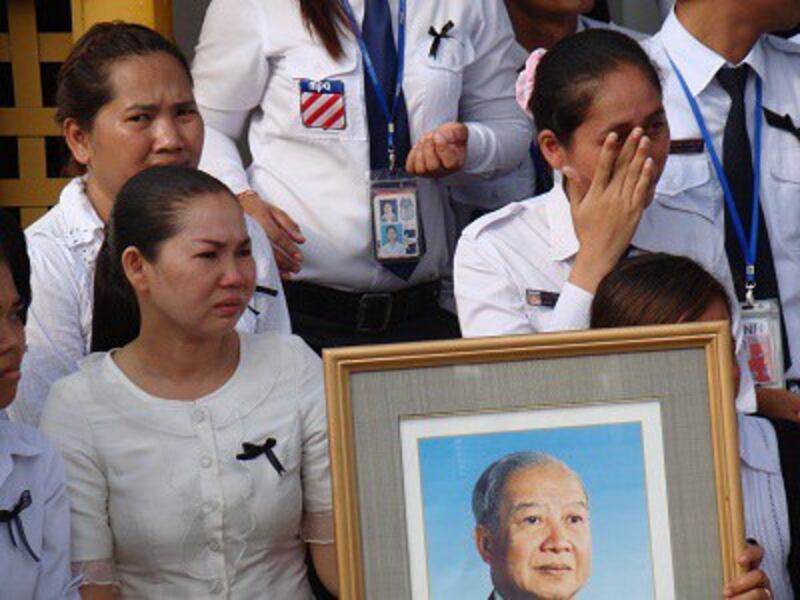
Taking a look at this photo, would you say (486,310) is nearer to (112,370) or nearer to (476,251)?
(476,251)

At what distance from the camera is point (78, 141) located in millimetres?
4301

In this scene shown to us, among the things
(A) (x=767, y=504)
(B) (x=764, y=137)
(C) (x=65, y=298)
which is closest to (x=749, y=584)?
(A) (x=767, y=504)

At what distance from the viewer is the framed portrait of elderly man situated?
3004mm

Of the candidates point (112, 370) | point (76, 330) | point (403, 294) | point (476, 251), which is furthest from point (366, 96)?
point (112, 370)

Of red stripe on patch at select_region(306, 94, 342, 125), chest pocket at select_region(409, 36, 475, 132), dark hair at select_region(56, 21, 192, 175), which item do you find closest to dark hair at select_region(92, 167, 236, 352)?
dark hair at select_region(56, 21, 192, 175)

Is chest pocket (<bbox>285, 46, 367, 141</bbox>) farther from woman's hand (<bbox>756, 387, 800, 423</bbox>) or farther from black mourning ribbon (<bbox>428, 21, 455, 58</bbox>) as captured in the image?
woman's hand (<bbox>756, 387, 800, 423</bbox>)

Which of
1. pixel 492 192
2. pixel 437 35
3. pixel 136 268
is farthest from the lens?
pixel 492 192

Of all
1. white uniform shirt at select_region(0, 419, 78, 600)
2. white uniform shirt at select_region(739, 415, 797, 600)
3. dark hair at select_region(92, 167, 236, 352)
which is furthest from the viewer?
dark hair at select_region(92, 167, 236, 352)

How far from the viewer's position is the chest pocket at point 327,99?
15.7 feet

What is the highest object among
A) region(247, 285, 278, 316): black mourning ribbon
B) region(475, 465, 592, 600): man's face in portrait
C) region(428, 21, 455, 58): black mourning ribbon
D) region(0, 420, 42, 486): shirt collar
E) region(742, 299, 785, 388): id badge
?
region(428, 21, 455, 58): black mourning ribbon

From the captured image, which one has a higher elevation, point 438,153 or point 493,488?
point 438,153

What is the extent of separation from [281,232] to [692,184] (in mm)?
952

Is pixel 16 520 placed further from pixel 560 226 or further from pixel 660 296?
pixel 560 226

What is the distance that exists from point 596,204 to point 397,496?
1.24 m
